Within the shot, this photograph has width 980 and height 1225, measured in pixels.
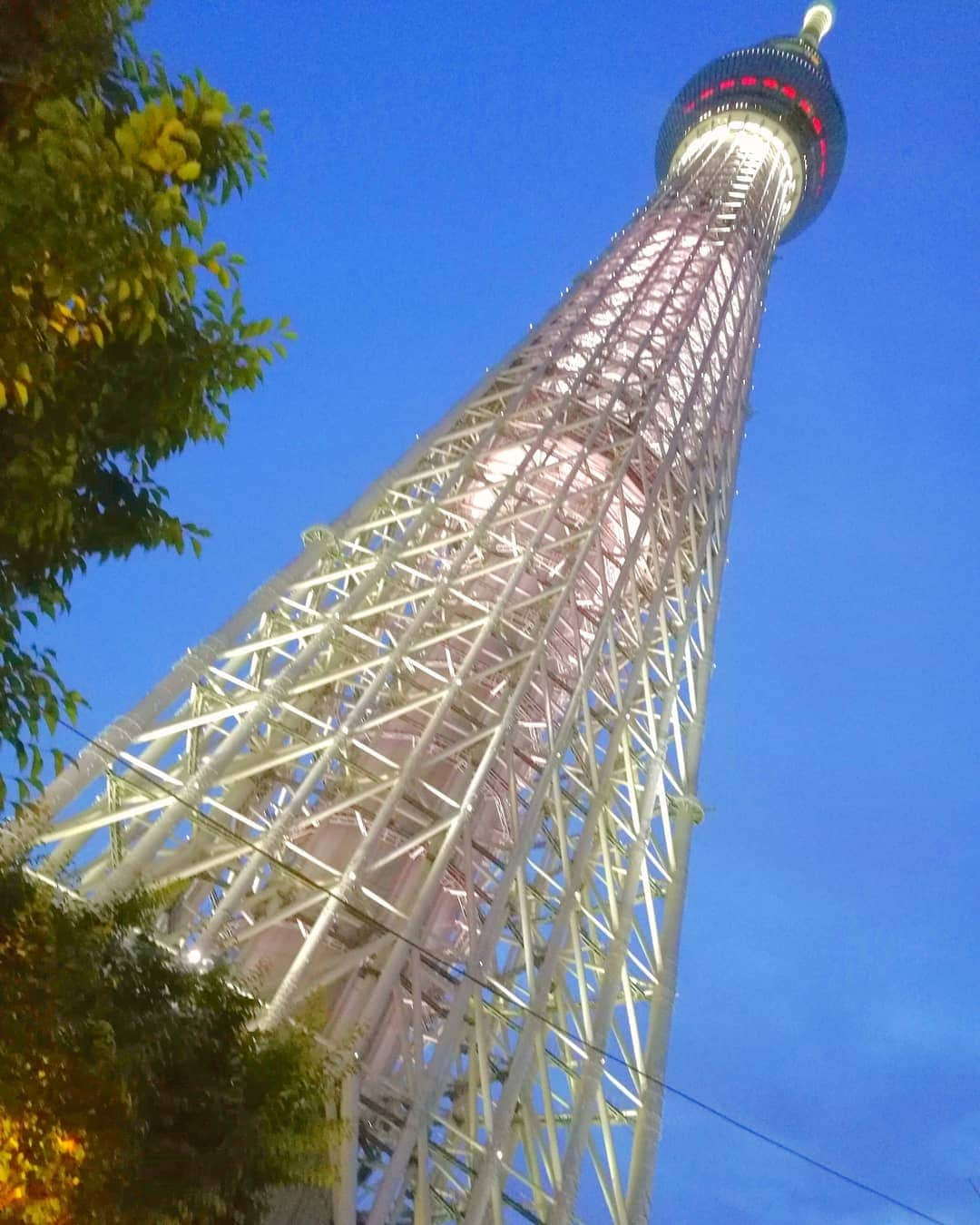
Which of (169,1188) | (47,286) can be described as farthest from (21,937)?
(47,286)

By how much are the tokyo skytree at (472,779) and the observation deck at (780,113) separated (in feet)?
55.4

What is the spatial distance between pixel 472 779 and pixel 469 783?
0.15 m

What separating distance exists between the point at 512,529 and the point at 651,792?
3.97 m

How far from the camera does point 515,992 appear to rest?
10.4m

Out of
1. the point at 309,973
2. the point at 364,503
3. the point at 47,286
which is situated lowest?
the point at 47,286

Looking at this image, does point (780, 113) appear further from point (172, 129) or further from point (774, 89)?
point (172, 129)

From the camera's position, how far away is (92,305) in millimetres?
3945

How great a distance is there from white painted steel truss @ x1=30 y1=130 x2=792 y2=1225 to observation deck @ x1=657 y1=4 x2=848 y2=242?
714 inches

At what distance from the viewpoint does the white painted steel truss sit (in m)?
8.30

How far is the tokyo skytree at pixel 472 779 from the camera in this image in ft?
27.1

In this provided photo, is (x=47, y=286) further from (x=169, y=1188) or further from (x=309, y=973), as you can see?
(x=309, y=973)

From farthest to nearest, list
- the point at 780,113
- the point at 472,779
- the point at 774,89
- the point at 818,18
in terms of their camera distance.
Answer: the point at 818,18 < the point at 774,89 < the point at 780,113 < the point at 472,779

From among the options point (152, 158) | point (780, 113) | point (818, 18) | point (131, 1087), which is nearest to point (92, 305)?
point (152, 158)

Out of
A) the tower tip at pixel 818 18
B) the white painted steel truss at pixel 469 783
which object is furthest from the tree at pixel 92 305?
the tower tip at pixel 818 18
